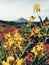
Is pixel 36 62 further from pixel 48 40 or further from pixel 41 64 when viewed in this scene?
pixel 48 40

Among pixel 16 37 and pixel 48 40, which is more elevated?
pixel 16 37

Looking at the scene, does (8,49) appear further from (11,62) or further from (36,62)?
(11,62)

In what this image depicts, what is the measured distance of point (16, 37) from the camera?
21.2 ft


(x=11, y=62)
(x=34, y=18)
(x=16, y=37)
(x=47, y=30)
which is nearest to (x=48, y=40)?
(x=47, y=30)

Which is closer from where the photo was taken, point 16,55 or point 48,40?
point 16,55

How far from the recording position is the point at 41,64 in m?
5.66

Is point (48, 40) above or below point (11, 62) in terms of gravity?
below

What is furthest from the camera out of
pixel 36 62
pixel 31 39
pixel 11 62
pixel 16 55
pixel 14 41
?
pixel 31 39

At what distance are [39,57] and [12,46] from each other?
2.27 feet

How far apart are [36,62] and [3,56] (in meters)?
0.76

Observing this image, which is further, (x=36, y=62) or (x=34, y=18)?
(x=34, y=18)

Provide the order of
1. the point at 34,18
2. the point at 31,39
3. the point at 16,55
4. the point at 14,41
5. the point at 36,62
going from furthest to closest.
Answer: the point at 34,18, the point at 31,39, the point at 14,41, the point at 16,55, the point at 36,62

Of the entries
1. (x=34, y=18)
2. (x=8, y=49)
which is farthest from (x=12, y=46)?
(x=34, y=18)

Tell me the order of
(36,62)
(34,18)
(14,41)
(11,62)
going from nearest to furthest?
(11,62)
(36,62)
(14,41)
(34,18)
